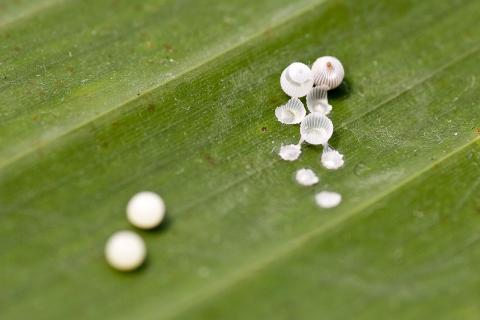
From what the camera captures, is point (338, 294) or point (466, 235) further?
point (466, 235)

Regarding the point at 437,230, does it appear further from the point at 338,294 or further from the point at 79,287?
the point at 79,287

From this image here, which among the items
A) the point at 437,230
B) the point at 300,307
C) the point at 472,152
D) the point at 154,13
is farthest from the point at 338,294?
the point at 154,13

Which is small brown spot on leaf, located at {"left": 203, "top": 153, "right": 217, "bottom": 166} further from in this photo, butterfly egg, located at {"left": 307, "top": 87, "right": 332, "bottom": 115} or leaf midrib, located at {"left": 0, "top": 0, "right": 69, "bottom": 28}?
leaf midrib, located at {"left": 0, "top": 0, "right": 69, "bottom": 28}

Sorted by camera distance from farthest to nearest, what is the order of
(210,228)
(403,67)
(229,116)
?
(403,67)
(229,116)
(210,228)

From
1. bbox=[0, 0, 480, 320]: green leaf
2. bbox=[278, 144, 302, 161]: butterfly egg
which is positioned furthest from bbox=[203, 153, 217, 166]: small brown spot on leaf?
bbox=[278, 144, 302, 161]: butterfly egg

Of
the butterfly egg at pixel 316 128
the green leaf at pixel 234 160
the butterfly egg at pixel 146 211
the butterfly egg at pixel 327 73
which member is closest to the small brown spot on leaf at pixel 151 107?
the green leaf at pixel 234 160

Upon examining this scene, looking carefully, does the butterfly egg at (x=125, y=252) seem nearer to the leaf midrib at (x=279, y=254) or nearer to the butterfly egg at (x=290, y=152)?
the leaf midrib at (x=279, y=254)

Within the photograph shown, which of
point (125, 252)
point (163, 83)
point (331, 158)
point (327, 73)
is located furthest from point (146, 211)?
point (327, 73)
